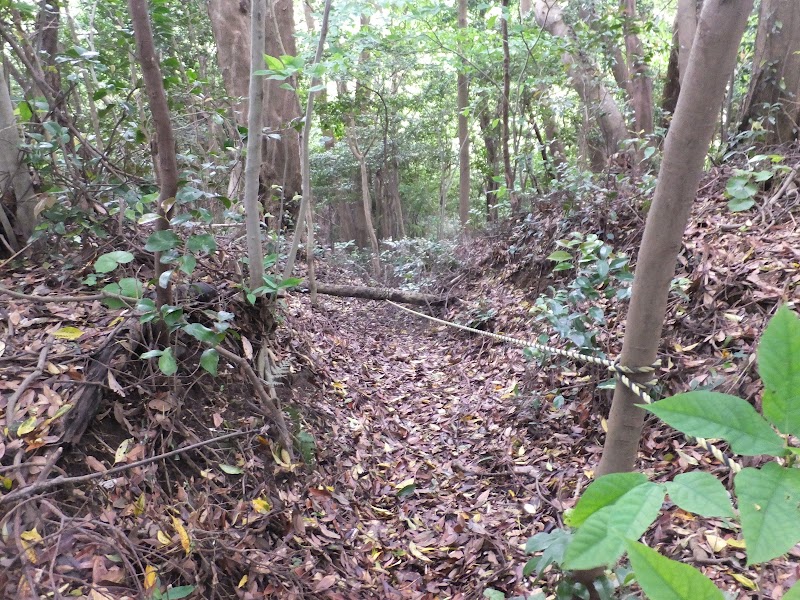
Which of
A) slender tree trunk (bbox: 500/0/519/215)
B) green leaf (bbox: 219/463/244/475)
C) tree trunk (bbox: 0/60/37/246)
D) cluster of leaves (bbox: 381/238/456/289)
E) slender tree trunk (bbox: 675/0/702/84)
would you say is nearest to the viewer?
green leaf (bbox: 219/463/244/475)

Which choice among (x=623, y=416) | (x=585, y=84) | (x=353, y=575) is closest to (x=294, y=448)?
(x=353, y=575)

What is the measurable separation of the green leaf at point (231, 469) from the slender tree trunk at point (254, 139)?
955 millimetres

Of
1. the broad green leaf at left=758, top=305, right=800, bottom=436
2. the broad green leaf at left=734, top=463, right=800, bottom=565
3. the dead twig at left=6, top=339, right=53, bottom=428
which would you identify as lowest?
the dead twig at left=6, top=339, right=53, bottom=428

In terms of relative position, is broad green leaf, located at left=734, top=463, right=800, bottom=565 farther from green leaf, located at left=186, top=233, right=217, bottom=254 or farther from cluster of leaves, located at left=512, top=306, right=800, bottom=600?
green leaf, located at left=186, top=233, right=217, bottom=254

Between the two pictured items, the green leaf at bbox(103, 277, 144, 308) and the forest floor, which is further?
the green leaf at bbox(103, 277, 144, 308)

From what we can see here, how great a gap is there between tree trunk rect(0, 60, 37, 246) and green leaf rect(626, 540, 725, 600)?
317 cm

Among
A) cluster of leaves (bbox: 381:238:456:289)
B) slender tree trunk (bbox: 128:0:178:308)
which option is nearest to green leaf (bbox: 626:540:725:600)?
slender tree trunk (bbox: 128:0:178:308)

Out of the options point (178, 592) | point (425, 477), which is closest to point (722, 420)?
point (178, 592)

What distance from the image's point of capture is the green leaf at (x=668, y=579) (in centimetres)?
52

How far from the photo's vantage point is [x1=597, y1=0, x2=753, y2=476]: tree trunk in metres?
1.10

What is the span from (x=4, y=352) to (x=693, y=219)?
14.2 feet

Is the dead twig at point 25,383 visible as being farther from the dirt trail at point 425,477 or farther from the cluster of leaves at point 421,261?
the cluster of leaves at point 421,261

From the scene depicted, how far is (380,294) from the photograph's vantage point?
22.8ft

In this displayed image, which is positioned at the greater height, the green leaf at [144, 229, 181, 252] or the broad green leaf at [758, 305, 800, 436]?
the broad green leaf at [758, 305, 800, 436]
